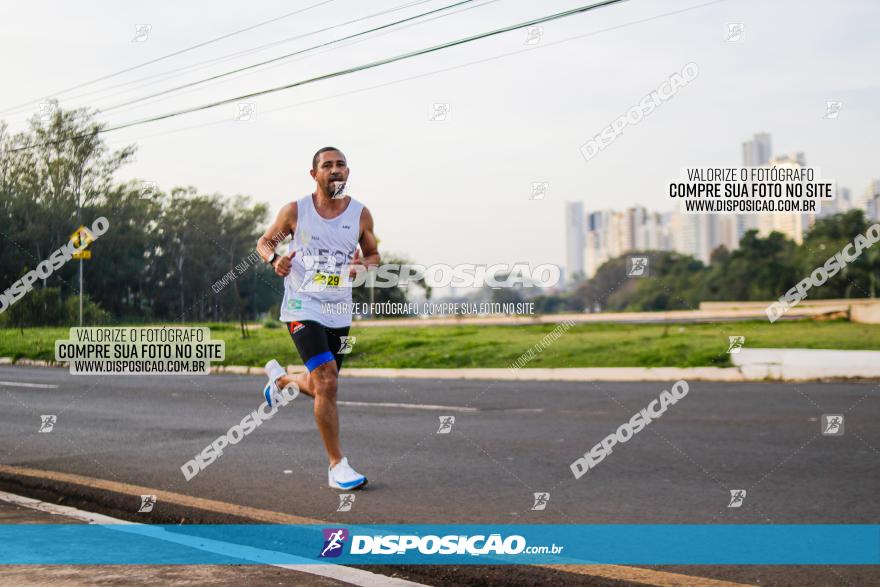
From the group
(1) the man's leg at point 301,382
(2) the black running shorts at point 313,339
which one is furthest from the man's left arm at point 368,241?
(1) the man's leg at point 301,382

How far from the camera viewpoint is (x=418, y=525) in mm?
4793

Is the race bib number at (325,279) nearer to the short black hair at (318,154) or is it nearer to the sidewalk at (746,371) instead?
the short black hair at (318,154)

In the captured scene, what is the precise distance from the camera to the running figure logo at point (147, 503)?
527 centimetres

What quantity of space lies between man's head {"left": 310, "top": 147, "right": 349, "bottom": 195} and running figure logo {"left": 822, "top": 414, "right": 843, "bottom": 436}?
17.5 feet

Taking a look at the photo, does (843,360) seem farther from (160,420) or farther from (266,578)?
(266,578)

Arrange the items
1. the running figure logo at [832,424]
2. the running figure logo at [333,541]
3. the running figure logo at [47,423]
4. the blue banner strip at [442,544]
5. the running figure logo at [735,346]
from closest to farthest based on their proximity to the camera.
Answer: the blue banner strip at [442,544] < the running figure logo at [333,541] < the running figure logo at [832,424] < the running figure logo at [47,423] < the running figure logo at [735,346]

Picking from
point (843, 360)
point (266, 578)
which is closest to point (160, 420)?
point (266, 578)

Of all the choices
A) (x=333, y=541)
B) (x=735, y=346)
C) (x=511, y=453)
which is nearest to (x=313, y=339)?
(x=333, y=541)

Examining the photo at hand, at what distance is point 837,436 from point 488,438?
3.07 meters

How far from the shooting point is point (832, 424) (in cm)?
873

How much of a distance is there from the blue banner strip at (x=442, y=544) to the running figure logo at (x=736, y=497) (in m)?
0.53

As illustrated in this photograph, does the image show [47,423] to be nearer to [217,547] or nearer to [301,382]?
[301,382]

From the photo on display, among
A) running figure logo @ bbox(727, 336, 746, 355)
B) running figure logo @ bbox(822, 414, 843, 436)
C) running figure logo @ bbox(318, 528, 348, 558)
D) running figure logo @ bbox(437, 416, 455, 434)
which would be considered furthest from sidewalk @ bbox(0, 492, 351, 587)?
running figure logo @ bbox(727, 336, 746, 355)

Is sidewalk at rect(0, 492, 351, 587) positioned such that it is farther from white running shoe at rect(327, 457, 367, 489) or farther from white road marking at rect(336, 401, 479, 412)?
white road marking at rect(336, 401, 479, 412)
